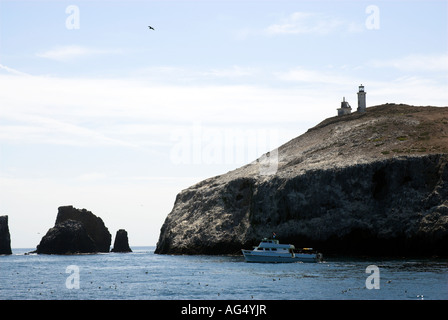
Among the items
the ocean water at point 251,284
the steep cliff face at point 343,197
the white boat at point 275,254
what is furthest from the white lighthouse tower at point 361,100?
the ocean water at point 251,284

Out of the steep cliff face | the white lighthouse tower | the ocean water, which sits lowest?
the ocean water

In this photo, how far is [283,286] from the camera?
6562 cm

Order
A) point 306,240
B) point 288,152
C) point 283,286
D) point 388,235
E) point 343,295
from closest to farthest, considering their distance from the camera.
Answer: point 343,295 → point 283,286 → point 388,235 → point 306,240 → point 288,152

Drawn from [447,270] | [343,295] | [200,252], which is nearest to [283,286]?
[343,295]

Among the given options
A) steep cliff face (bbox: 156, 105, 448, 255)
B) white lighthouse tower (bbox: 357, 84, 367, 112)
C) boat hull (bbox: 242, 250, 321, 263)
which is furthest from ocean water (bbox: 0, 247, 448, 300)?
white lighthouse tower (bbox: 357, 84, 367, 112)

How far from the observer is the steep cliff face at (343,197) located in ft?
361

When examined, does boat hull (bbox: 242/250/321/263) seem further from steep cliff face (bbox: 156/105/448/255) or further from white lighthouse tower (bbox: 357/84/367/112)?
white lighthouse tower (bbox: 357/84/367/112)

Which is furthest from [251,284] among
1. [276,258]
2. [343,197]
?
[343,197]

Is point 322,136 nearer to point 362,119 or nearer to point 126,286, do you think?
point 362,119

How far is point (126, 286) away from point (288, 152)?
Answer: 91432 mm

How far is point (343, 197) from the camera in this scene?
117062mm

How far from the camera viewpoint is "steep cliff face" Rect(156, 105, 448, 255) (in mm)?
110125

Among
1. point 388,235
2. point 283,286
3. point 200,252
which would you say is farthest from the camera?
point 200,252

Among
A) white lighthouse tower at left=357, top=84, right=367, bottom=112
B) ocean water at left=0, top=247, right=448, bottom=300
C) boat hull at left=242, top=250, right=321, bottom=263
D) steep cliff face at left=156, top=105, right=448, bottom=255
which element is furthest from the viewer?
white lighthouse tower at left=357, top=84, right=367, bottom=112
